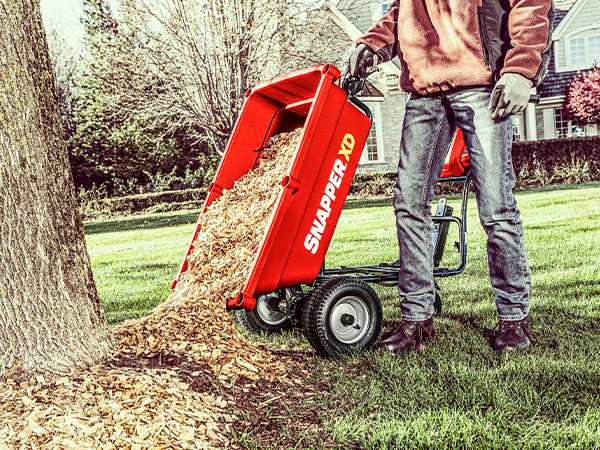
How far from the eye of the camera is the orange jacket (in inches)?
98.2

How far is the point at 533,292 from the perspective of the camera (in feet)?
Result: 12.4

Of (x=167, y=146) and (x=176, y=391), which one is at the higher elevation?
(x=167, y=146)

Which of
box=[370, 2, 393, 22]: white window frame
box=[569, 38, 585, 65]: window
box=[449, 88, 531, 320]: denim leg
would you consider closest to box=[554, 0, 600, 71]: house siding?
box=[569, 38, 585, 65]: window

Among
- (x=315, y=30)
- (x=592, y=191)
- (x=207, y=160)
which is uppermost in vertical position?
(x=315, y=30)

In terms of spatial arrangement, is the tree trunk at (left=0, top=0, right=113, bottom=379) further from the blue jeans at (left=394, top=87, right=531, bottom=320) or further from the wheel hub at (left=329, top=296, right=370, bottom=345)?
the blue jeans at (left=394, top=87, right=531, bottom=320)

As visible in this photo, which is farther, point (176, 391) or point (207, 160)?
point (207, 160)

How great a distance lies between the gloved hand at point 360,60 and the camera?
289 centimetres

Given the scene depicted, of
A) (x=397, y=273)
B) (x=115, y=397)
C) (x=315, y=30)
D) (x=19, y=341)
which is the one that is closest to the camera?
(x=115, y=397)

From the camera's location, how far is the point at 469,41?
2.65 m

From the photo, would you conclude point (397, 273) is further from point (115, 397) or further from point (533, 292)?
point (115, 397)

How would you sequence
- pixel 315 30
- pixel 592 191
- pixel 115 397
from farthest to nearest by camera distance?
1. pixel 315 30
2. pixel 592 191
3. pixel 115 397

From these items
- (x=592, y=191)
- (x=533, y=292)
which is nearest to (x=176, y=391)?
(x=533, y=292)

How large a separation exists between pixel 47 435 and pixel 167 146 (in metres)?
20.1

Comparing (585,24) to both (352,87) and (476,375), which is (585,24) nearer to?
(352,87)
